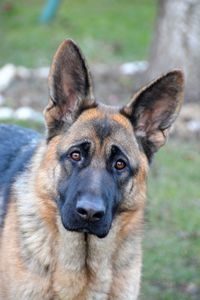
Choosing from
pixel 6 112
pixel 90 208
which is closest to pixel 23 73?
pixel 6 112

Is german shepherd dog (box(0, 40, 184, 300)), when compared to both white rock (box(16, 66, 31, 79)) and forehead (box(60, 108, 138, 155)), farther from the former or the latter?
white rock (box(16, 66, 31, 79))

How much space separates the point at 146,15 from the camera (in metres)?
19.3

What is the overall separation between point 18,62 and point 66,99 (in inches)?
347

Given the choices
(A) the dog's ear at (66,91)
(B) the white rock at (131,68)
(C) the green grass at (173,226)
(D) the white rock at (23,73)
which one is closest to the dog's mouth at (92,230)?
(A) the dog's ear at (66,91)

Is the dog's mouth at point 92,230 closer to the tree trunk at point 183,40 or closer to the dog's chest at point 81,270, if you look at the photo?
the dog's chest at point 81,270

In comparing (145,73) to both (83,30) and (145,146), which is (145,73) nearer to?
(83,30)

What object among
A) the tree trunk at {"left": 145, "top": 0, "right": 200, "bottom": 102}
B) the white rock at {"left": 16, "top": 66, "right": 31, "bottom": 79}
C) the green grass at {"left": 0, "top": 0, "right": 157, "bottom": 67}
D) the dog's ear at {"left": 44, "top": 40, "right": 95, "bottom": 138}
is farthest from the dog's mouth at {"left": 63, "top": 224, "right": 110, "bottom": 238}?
the green grass at {"left": 0, "top": 0, "right": 157, "bottom": 67}

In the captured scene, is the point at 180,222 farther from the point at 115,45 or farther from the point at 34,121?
the point at 115,45

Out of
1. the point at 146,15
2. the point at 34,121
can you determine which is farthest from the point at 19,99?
the point at 146,15

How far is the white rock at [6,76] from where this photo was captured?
1195cm

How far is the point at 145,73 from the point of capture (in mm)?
12305

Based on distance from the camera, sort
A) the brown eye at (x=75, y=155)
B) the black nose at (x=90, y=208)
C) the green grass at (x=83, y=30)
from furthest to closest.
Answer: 1. the green grass at (x=83, y=30)
2. the brown eye at (x=75, y=155)
3. the black nose at (x=90, y=208)

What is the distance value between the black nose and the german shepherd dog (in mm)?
90

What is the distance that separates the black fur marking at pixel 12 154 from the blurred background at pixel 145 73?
3.24ft
